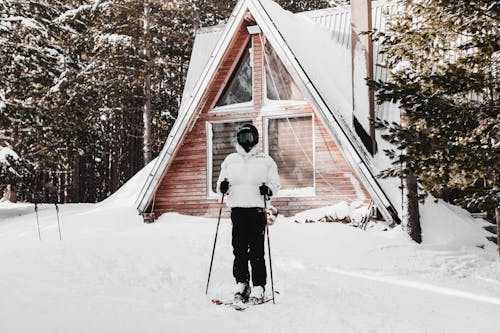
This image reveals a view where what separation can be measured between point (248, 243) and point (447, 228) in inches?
228

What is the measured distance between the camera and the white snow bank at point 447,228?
9008 mm

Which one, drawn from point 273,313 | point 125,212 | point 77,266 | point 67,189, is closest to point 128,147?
point 67,189

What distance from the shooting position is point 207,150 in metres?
11.6

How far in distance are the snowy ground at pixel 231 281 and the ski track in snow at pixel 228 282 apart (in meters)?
0.02

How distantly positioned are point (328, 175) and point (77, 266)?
19.4 feet

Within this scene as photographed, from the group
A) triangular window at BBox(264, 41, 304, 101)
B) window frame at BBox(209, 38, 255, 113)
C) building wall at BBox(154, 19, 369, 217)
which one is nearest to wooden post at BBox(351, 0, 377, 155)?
building wall at BBox(154, 19, 369, 217)

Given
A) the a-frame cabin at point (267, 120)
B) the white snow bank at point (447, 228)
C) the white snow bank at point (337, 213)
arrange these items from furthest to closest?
the a-frame cabin at point (267, 120) < the white snow bank at point (337, 213) < the white snow bank at point (447, 228)

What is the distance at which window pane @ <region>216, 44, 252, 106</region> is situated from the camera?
38.2ft

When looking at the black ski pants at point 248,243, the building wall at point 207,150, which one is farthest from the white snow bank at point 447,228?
the black ski pants at point 248,243

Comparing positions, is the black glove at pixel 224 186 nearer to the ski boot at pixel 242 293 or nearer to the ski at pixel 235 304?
the ski boot at pixel 242 293

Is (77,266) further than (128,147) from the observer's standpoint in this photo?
No

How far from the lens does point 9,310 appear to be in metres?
3.78

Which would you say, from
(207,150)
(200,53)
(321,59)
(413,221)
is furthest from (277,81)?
(200,53)

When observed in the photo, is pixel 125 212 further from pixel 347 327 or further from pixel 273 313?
pixel 347 327
